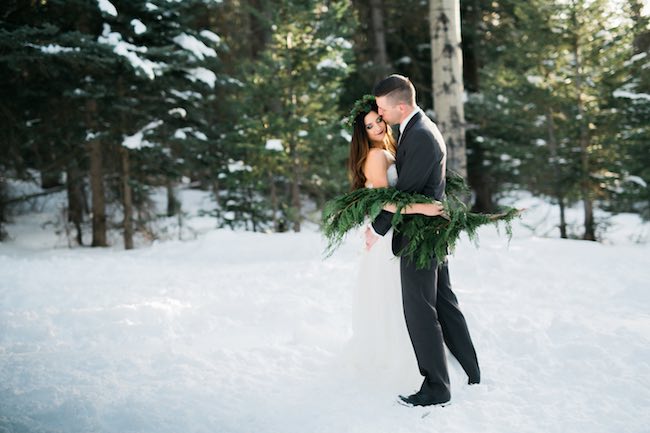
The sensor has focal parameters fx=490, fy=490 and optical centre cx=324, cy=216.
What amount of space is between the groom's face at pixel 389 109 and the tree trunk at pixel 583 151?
27.7ft

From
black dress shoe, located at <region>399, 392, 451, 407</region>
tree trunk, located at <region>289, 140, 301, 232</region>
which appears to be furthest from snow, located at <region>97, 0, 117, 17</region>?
black dress shoe, located at <region>399, 392, 451, 407</region>

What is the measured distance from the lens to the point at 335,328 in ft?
15.9

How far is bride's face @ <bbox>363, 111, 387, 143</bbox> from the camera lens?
3.33 meters

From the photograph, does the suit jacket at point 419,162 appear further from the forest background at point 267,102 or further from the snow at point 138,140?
the snow at point 138,140

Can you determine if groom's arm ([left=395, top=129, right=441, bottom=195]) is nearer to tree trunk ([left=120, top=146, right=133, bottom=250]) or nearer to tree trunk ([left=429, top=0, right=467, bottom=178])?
tree trunk ([left=429, top=0, right=467, bottom=178])

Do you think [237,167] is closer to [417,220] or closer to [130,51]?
[130,51]

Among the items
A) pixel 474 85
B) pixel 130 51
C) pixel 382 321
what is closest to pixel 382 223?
pixel 382 321

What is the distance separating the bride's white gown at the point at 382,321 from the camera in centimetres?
347

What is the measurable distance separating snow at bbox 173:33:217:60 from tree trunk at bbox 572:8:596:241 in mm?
7585

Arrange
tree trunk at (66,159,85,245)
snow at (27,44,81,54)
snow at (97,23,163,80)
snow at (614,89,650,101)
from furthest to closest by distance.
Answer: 1. tree trunk at (66,159,85,245)
2. snow at (614,89,650,101)
3. snow at (97,23,163,80)
4. snow at (27,44,81,54)

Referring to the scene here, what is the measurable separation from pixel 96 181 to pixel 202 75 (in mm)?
3393

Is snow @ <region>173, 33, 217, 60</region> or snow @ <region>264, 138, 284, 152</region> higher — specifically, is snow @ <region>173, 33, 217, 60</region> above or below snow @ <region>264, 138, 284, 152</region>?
above

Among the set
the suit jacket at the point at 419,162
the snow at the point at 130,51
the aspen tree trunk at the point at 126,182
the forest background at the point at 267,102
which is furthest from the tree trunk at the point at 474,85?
the suit jacket at the point at 419,162

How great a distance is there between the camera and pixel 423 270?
3.19 metres
